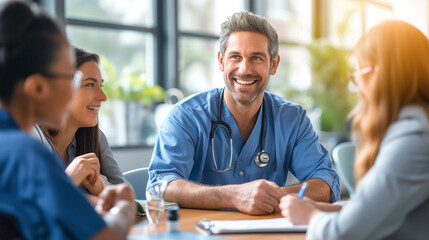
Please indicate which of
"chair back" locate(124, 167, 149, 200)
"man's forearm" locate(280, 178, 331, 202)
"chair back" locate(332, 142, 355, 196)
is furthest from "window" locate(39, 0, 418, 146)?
"man's forearm" locate(280, 178, 331, 202)

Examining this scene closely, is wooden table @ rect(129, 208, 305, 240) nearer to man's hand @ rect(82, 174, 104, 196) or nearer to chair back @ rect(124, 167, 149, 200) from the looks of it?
man's hand @ rect(82, 174, 104, 196)

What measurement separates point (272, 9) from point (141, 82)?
228cm

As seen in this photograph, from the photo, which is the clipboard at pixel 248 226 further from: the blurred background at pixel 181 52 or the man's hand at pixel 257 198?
the blurred background at pixel 181 52

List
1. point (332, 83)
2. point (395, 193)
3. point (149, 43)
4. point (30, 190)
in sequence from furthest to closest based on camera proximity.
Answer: point (332, 83) → point (149, 43) → point (395, 193) → point (30, 190)

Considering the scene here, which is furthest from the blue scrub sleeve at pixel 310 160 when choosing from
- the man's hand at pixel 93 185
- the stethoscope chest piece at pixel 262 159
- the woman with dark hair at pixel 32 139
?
the woman with dark hair at pixel 32 139

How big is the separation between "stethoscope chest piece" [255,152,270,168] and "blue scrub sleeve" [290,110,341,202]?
0.44 feet

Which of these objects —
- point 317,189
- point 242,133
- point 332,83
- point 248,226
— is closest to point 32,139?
point 248,226

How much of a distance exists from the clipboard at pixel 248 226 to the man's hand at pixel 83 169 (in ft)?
1.55

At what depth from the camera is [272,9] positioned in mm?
5590

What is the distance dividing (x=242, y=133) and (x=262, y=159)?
0.16 m

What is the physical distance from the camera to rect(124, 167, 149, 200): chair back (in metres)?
2.12

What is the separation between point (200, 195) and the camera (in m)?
1.75

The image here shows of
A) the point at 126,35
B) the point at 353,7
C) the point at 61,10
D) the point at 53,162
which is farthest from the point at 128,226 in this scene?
the point at 353,7

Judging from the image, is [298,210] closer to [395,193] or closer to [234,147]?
[395,193]
